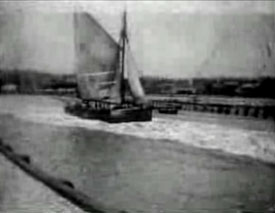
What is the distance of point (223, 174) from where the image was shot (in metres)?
1.87

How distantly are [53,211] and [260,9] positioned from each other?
976 millimetres

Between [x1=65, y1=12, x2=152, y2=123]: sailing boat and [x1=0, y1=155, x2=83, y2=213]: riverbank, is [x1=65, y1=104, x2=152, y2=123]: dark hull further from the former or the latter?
[x1=0, y1=155, x2=83, y2=213]: riverbank

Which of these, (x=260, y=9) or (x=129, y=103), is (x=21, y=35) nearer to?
(x=129, y=103)

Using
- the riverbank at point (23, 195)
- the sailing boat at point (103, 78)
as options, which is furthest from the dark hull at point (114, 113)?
the riverbank at point (23, 195)

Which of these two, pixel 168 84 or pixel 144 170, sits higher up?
pixel 168 84

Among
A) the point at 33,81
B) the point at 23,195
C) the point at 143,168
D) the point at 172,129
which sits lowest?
the point at 23,195

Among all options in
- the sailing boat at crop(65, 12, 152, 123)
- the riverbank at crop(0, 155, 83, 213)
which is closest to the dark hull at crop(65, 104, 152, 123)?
the sailing boat at crop(65, 12, 152, 123)

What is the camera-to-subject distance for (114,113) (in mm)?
1896

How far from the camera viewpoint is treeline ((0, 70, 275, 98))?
188 cm

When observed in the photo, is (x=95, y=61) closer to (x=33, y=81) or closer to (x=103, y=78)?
(x=103, y=78)

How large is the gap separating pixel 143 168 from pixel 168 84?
30cm

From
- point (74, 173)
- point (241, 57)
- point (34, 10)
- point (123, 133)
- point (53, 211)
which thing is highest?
point (34, 10)

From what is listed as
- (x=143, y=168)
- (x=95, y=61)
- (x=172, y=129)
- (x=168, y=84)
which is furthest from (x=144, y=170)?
(x=95, y=61)

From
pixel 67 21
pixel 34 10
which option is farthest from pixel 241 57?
pixel 34 10
